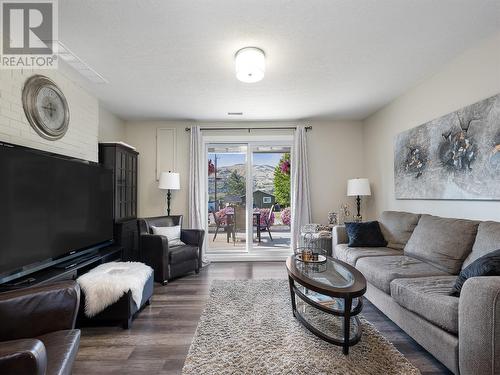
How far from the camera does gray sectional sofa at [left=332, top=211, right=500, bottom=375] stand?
1.31 metres

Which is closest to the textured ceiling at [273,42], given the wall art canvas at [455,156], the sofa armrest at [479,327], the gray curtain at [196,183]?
the wall art canvas at [455,156]

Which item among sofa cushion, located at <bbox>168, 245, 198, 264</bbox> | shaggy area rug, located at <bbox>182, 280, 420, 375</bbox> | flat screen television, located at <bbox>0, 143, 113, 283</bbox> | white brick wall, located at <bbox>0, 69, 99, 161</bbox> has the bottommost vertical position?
A: shaggy area rug, located at <bbox>182, 280, 420, 375</bbox>

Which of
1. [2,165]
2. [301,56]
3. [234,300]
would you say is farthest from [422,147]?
[2,165]

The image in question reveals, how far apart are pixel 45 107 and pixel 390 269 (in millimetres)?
3728

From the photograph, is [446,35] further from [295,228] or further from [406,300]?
[295,228]

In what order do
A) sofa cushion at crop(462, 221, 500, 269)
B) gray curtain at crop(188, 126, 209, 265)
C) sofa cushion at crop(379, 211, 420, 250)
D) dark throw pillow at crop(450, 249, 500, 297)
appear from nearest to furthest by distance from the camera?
dark throw pillow at crop(450, 249, 500, 297) → sofa cushion at crop(462, 221, 500, 269) → sofa cushion at crop(379, 211, 420, 250) → gray curtain at crop(188, 126, 209, 265)

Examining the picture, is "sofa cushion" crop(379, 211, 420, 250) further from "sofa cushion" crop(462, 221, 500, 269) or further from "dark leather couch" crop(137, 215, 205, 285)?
"dark leather couch" crop(137, 215, 205, 285)

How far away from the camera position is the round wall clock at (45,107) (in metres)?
2.29

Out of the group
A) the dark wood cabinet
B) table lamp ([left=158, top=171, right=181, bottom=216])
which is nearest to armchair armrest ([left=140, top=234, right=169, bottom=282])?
the dark wood cabinet

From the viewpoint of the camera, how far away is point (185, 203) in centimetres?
452

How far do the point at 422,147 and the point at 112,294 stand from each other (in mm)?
3746

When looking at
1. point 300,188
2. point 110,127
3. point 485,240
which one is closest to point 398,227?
point 485,240

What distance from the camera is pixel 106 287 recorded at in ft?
7.04

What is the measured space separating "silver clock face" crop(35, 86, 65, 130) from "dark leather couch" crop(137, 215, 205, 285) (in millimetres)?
1564
